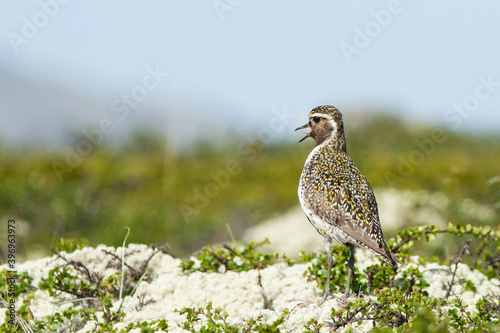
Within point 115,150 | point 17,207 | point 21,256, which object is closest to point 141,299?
point 21,256

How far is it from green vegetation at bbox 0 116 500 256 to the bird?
11.1 ft

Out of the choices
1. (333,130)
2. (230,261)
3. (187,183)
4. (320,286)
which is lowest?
(320,286)

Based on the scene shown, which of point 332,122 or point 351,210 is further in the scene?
point 332,122

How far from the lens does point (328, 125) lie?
7.51 m

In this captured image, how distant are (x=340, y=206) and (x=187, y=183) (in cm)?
1374

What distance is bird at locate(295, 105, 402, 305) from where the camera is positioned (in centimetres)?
626

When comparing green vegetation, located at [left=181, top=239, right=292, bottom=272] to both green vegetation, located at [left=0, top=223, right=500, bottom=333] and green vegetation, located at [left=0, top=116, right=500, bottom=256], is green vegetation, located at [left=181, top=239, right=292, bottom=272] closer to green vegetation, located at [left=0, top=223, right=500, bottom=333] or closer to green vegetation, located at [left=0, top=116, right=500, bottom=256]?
green vegetation, located at [left=0, top=223, right=500, bottom=333]

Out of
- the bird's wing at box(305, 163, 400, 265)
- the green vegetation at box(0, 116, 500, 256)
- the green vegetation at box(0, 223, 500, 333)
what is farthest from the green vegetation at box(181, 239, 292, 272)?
the green vegetation at box(0, 116, 500, 256)

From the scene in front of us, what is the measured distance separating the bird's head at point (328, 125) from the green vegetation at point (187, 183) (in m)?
3.10

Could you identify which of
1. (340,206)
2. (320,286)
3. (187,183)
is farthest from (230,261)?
(187,183)

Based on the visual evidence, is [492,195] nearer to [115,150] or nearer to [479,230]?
[479,230]

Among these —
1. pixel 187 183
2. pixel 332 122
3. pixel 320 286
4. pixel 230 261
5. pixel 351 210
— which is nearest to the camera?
pixel 351 210

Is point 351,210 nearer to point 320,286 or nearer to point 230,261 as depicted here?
point 320,286

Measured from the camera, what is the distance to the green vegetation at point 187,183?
14609 mm
